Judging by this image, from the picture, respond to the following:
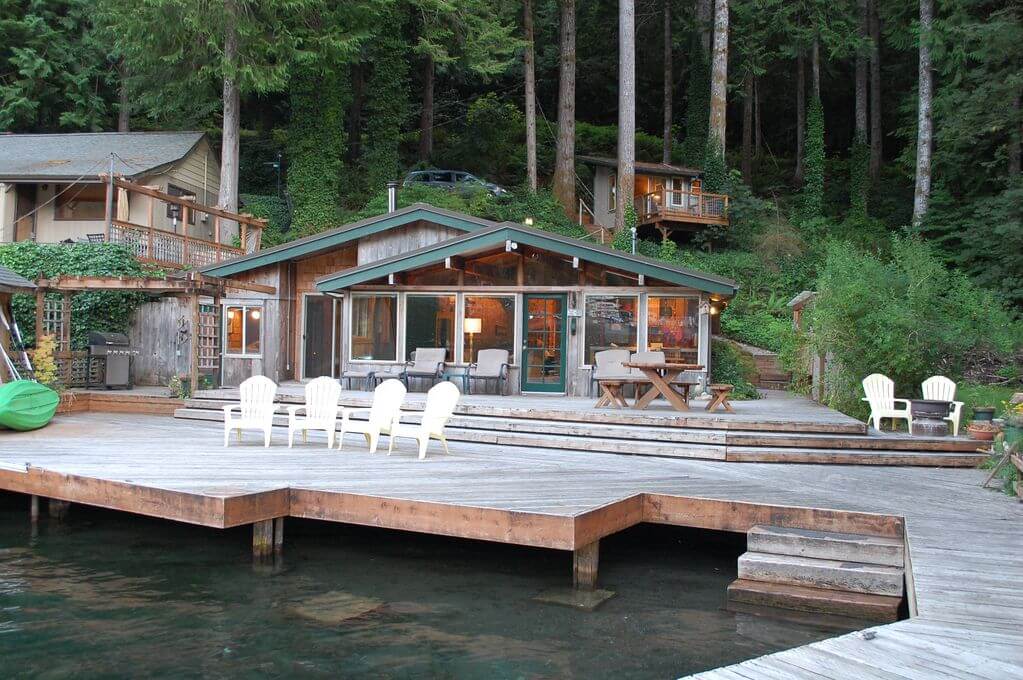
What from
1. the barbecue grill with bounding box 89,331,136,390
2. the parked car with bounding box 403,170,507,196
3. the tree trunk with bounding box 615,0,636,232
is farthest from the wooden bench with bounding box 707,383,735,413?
the parked car with bounding box 403,170,507,196

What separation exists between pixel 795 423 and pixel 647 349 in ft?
14.0

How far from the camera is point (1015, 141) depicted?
768 inches

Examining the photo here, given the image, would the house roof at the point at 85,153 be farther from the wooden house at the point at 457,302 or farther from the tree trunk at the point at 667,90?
the tree trunk at the point at 667,90

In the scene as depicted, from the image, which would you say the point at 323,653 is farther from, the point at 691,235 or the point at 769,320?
the point at 691,235

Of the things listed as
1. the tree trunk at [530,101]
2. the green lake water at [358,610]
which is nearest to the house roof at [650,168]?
the tree trunk at [530,101]

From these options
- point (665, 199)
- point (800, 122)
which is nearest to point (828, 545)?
point (665, 199)

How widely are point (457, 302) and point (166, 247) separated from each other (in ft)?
26.3

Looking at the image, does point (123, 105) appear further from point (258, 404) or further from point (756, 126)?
point (756, 126)

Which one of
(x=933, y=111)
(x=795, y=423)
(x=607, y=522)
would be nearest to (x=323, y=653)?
(x=607, y=522)

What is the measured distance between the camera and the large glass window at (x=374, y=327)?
14.2 meters

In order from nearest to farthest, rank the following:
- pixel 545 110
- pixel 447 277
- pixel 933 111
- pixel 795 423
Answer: pixel 795 423
pixel 447 277
pixel 933 111
pixel 545 110

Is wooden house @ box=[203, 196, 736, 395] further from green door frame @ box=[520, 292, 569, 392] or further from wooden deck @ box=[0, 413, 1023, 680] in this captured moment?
wooden deck @ box=[0, 413, 1023, 680]

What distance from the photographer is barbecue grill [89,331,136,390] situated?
1407cm

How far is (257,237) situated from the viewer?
21578 mm
